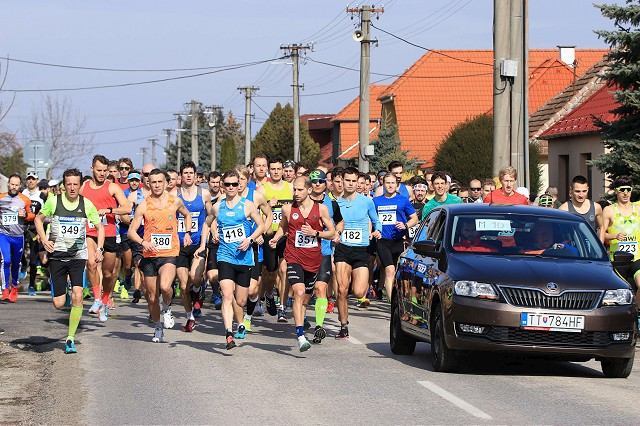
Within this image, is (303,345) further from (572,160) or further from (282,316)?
(572,160)

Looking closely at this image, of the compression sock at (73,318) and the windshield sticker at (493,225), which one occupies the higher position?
the windshield sticker at (493,225)

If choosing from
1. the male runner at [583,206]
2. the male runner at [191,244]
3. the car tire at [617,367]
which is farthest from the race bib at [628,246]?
the male runner at [191,244]

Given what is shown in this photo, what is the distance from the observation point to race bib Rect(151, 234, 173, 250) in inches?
650

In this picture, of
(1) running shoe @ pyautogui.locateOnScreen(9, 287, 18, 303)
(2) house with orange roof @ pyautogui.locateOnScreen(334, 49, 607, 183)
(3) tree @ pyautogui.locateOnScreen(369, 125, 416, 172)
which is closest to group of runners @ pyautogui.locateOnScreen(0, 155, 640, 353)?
(1) running shoe @ pyautogui.locateOnScreen(9, 287, 18, 303)

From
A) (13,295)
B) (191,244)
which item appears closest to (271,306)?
(191,244)

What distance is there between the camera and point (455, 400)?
37.2 ft

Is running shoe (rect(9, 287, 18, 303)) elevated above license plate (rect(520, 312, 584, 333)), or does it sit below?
below

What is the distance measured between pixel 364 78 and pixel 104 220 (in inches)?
887

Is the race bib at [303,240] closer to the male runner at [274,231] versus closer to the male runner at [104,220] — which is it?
the male runner at [274,231]

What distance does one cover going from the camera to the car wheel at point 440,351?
1317 cm

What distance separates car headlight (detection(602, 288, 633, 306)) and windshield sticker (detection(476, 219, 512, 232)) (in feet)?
4.75

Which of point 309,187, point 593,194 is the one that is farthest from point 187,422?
point 593,194

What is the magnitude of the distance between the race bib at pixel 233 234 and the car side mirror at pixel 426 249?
2.54 m

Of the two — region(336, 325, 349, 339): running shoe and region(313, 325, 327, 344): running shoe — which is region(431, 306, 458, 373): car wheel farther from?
region(336, 325, 349, 339): running shoe
